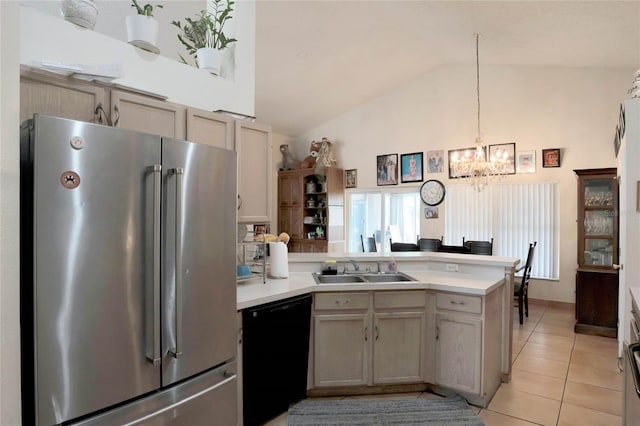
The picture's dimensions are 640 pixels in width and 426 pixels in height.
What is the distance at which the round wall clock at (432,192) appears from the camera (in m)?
6.34

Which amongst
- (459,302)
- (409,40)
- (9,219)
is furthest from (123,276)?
(409,40)

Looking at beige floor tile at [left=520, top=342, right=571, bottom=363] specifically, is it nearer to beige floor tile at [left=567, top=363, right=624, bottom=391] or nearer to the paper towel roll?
beige floor tile at [left=567, top=363, right=624, bottom=391]

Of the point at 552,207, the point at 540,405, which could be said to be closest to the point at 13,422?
the point at 540,405

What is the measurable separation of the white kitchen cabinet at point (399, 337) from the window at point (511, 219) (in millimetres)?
3771

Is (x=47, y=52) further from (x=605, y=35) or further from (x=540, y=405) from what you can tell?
(x=605, y=35)

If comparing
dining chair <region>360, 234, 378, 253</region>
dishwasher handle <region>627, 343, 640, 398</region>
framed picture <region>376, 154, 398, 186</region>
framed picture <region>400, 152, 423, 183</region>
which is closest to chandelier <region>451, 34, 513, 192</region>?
framed picture <region>400, 152, 423, 183</region>

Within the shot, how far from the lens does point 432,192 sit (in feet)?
21.1

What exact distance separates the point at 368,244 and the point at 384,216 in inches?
29.0

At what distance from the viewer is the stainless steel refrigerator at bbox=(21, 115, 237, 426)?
130 centimetres

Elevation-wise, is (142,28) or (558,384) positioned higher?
(142,28)

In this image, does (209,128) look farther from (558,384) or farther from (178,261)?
(558,384)

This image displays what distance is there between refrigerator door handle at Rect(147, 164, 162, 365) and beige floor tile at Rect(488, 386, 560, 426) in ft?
7.77

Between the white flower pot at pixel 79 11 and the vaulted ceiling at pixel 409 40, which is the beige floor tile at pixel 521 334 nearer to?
the vaulted ceiling at pixel 409 40

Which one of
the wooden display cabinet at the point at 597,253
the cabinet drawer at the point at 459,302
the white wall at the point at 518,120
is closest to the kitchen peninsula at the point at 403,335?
the cabinet drawer at the point at 459,302
